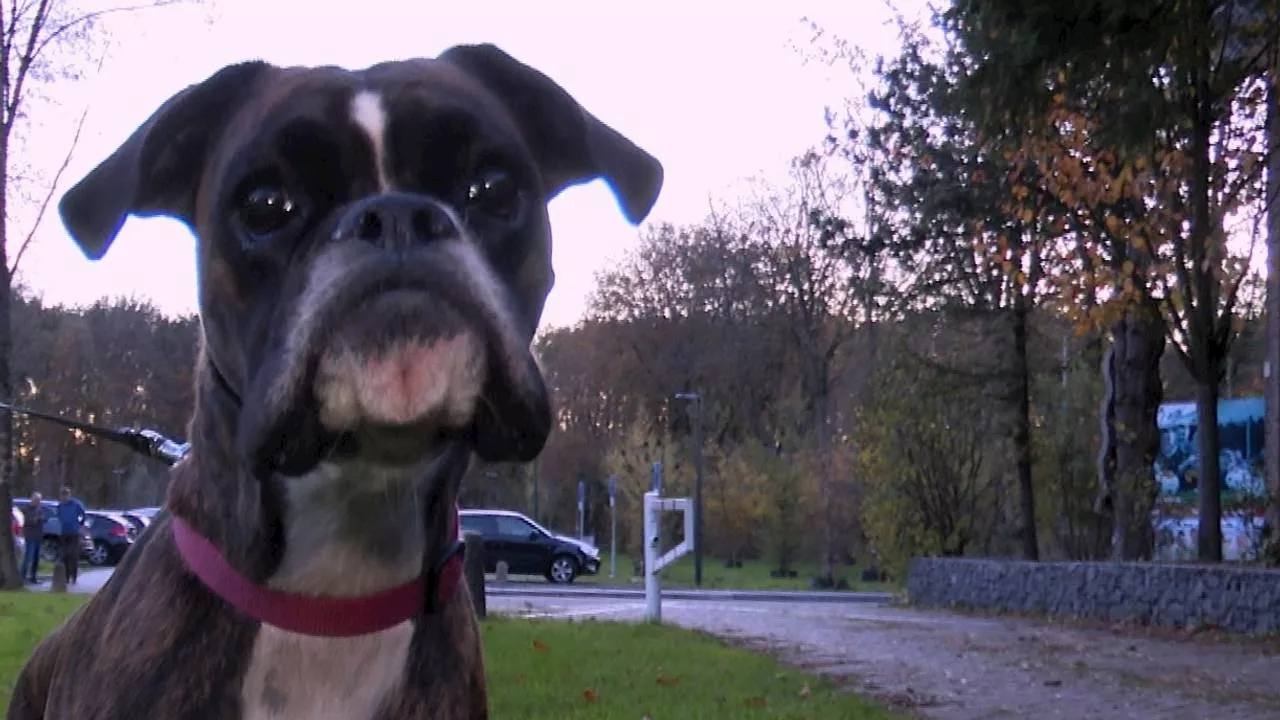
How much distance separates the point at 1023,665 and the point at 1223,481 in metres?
15.2

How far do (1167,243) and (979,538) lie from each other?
9.99 m

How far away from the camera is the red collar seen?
8.10 feet

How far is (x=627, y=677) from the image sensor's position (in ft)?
30.6

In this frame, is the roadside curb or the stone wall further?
the roadside curb

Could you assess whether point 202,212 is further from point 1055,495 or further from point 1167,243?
point 1055,495

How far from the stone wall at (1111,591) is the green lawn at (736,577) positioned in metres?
8.55

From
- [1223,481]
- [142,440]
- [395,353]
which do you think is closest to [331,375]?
[395,353]

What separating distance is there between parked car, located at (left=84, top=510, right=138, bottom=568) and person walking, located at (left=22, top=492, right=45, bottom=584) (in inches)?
259

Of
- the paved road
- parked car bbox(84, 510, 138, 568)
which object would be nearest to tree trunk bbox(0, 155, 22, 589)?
the paved road

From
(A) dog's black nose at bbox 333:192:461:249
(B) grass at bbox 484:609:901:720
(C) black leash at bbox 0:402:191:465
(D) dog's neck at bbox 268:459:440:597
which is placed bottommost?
(B) grass at bbox 484:609:901:720

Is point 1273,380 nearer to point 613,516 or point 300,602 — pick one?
point 300,602

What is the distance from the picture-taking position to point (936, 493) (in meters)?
23.8

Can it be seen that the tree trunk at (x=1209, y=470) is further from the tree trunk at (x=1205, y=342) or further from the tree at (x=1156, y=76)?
the tree at (x=1156, y=76)

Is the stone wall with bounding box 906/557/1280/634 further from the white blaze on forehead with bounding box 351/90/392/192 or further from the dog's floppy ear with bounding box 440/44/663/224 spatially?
the white blaze on forehead with bounding box 351/90/392/192
